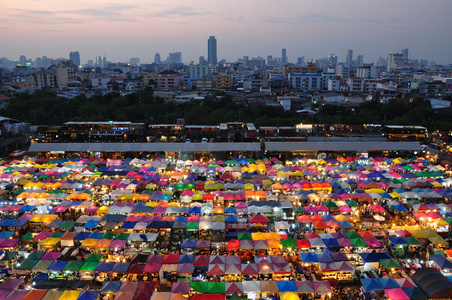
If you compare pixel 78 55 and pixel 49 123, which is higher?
pixel 78 55

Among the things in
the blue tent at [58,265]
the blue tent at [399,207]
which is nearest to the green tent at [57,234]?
the blue tent at [58,265]

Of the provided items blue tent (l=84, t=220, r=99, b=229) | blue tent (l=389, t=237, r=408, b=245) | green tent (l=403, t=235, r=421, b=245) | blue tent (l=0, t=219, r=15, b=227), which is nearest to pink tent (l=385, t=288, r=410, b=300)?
blue tent (l=389, t=237, r=408, b=245)

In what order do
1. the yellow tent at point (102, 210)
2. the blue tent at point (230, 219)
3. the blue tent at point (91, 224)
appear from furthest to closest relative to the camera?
the yellow tent at point (102, 210)
the blue tent at point (230, 219)
the blue tent at point (91, 224)

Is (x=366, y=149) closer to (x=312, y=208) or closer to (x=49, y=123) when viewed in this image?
(x=312, y=208)

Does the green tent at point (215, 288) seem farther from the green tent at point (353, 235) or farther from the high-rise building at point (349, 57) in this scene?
the high-rise building at point (349, 57)

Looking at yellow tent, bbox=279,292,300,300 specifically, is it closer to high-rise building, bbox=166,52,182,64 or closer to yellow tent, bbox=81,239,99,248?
yellow tent, bbox=81,239,99,248

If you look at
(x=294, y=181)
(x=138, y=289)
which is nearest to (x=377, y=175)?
(x=294, y=181)

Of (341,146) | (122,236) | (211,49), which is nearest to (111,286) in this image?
(122,236)
